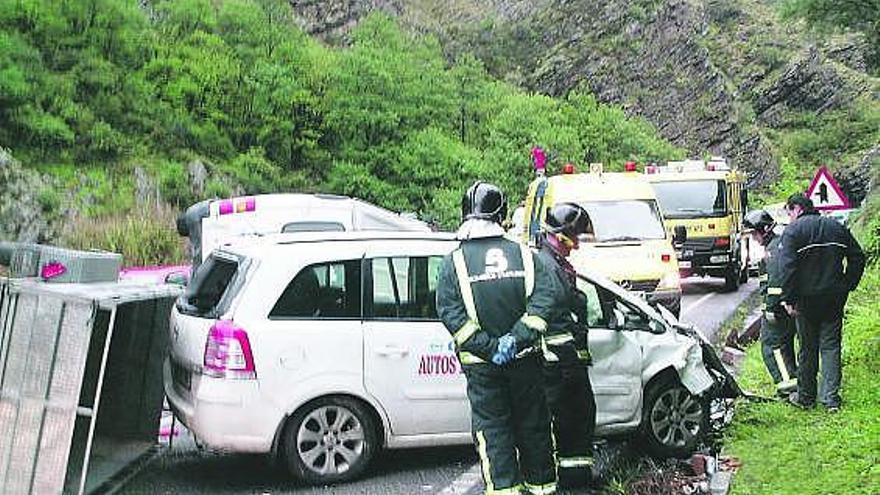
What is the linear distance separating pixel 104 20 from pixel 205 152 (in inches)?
222

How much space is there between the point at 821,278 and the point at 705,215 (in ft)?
42.5

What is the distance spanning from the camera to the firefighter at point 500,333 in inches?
215

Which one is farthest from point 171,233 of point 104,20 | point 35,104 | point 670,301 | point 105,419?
point 105,419

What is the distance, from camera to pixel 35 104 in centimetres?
3241

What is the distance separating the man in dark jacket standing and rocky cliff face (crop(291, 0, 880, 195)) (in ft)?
188

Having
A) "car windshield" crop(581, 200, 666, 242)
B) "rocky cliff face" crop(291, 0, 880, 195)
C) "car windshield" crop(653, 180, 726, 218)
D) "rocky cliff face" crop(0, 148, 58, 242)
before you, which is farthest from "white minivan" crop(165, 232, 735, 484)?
"rocky cliff face" crop(291, 0, 880, 195)

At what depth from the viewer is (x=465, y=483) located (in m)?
6.87

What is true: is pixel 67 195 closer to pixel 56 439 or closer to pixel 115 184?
pixel 115 184

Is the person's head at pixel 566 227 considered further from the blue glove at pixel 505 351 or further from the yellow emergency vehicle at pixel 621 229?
the yellow emergency vehicle at pixel 621 229

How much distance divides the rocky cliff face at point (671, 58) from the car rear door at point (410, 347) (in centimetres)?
5775

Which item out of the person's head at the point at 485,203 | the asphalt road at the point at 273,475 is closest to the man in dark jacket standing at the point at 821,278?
the asphalt road at the point at 273,475

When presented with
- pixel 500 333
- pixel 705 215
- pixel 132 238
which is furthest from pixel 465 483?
pixel 132 238

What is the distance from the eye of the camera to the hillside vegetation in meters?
32.2

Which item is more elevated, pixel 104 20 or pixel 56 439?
pixel 104 20
